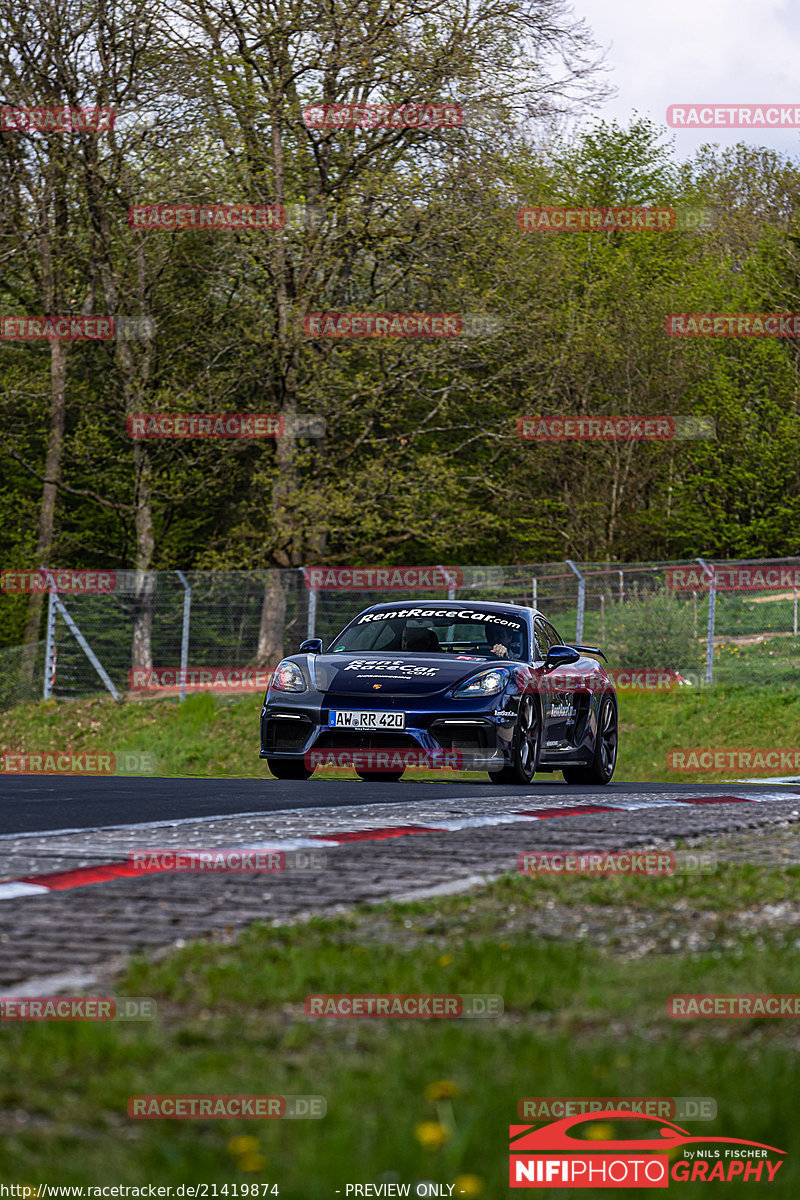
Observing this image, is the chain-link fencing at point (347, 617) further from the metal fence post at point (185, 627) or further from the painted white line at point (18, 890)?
the painted white line at point (18, 890)

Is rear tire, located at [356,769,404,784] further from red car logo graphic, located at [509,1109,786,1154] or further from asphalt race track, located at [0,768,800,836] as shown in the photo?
red car logo graphic, located at [509,1109,786,1154]

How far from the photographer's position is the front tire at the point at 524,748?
42.3ft

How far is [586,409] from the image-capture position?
124ft

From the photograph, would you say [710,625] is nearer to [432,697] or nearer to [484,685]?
[484,685]

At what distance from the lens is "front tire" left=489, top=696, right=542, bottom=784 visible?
42.3 ft

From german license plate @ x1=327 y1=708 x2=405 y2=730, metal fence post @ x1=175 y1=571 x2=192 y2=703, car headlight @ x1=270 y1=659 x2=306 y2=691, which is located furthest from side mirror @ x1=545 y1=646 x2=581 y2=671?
metal fence post @ x1=175 y1=571 x2=192 y2=703

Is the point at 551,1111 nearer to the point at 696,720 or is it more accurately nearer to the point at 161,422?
the point at 696,720

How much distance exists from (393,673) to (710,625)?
468 inches

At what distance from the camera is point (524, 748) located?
42.9ft

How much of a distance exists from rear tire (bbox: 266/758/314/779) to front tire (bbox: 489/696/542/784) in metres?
1.58

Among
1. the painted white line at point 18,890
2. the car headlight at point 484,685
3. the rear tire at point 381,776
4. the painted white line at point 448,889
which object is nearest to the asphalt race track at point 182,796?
the car headlight at point 484,685

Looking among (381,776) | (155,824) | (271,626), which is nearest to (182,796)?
(155,824)

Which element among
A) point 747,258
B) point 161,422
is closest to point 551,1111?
point 161,422

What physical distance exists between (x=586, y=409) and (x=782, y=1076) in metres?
34.9
